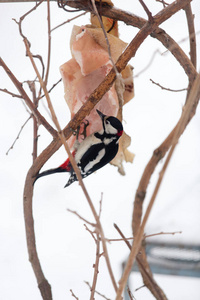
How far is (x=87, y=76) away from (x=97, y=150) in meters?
0.15

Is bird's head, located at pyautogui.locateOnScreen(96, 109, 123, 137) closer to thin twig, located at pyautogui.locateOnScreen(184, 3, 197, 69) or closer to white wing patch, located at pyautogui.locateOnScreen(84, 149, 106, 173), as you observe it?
white wing patch, located at pyautogui.locateOnScreen(84, 149, 106, 173)

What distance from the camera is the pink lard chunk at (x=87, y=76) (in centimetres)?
77

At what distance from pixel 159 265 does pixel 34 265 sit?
3.04 feet

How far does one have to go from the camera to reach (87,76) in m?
0.78

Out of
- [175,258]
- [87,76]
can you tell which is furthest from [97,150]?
[175,258]

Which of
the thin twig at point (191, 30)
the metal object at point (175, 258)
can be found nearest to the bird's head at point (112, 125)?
the thin twig at point (191, 30)

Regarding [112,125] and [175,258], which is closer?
[112,125]

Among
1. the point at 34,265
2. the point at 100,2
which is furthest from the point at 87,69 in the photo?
the point at 34,265

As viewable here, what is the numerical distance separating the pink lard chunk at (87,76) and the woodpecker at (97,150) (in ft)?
0.08

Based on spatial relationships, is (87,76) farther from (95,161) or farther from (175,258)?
(175,258)

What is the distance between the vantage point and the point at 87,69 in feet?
2.53

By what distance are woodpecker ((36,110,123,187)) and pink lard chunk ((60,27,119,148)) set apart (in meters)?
0.02

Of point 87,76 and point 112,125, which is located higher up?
point 87,76

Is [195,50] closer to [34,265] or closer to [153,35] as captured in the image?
[153,35]
